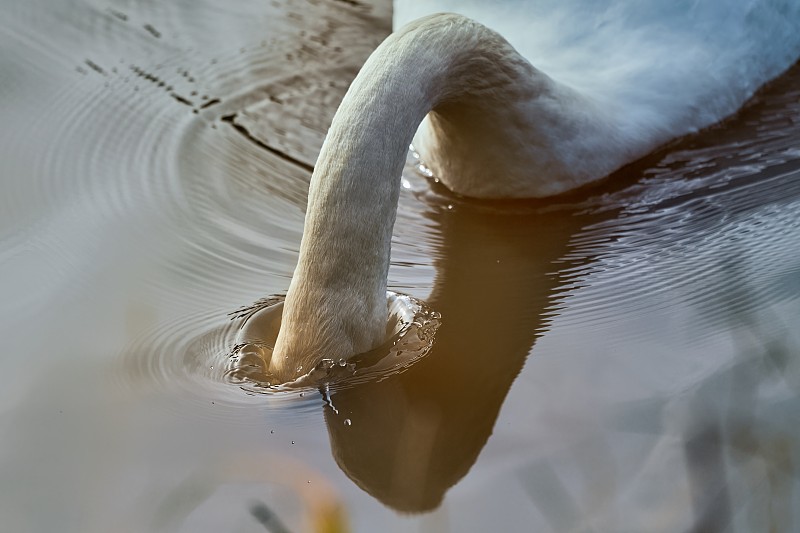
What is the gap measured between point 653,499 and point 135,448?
0.89 meters

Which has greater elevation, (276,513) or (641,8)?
(641,8)

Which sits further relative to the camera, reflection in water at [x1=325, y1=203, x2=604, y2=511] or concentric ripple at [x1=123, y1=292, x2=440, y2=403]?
concentric ripple at [x1=123, y1=292, x2=440, y2=403]

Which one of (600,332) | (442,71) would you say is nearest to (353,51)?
(442,71)

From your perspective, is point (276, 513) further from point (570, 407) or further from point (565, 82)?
point (565, 82)

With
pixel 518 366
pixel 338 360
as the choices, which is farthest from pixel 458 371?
pixel 338 360

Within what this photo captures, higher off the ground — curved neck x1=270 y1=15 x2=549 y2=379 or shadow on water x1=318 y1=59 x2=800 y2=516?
curved neck x1=270 y1=15 x2=549 y2=379

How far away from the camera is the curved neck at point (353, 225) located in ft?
6.53

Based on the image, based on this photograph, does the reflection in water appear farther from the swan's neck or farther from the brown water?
the swan's neck

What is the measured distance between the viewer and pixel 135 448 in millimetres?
1981

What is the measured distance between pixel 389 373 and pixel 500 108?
0.81 metres

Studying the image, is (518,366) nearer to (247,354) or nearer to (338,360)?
(338,360)

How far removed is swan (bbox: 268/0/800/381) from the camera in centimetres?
201

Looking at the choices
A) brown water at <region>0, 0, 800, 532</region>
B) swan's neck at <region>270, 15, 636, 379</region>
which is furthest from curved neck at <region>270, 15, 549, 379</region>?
brown water at <region>0, 0, 800, 532</region>

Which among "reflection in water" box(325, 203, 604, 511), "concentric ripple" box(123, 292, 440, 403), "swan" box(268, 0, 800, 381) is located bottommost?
"reflection in water" box(325, 203, 604, 511)
